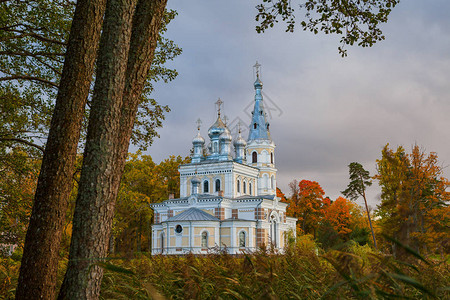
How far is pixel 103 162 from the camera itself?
13.3 feet

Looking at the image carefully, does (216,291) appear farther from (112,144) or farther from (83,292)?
(112,144)

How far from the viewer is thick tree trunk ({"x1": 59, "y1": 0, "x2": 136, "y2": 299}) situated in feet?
12.5

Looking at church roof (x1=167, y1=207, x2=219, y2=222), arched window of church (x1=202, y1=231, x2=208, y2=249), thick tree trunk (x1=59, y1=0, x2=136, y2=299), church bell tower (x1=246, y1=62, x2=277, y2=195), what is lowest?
thick tree trunk (x1=59, y1=0, x2=136, y2=299)

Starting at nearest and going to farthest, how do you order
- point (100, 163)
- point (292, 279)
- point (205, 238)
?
point (292, 279) < point (100, 163) < point (205, 238)

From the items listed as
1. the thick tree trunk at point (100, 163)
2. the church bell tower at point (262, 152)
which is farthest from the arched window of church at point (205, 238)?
the thick tree trunk at point (100, 163)

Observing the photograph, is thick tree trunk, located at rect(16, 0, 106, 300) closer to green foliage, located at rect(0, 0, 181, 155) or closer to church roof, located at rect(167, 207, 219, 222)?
green foliage, located at rect(0, 0, 181, 155)

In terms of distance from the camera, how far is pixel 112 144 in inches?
163

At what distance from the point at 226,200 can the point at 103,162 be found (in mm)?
36946

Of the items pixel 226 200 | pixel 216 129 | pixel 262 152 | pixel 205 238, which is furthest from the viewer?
pixel 262 152

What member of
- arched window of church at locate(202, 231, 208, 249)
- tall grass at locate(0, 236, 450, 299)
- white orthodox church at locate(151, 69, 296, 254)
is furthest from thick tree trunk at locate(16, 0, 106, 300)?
arched window of church at locate(202, 231, 208, 249)

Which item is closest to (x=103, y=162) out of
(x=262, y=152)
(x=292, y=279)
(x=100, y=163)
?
(x=100, y=163)

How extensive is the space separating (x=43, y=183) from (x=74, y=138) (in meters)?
0.58

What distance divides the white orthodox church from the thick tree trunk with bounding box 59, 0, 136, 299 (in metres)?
32.0

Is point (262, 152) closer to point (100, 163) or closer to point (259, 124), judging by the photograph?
point (259, 124)
